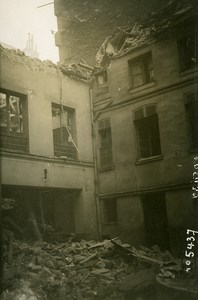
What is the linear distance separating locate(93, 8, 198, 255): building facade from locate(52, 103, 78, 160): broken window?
1.50ft

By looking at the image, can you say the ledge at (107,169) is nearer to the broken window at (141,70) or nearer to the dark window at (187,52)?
the broken window at (141,70)

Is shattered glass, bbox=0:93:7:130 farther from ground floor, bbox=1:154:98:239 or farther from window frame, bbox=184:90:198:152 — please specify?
window frame, bbox=184:90:198:152

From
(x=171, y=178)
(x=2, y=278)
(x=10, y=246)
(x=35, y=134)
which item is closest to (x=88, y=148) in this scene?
(x=35, y=134)

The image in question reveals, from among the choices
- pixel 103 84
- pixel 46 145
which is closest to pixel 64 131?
pixel 46 145

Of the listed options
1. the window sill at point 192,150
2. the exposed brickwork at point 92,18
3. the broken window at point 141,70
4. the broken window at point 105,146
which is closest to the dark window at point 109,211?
the broken window at point 105,146

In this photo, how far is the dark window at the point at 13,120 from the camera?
5.02 m

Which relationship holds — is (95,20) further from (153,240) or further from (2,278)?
(2,278)

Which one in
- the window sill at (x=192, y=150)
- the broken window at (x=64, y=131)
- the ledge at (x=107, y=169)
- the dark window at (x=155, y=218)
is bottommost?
the dark window at (x=155, y=218)

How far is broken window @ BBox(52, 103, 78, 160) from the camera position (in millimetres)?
5262

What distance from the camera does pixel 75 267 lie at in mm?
4547

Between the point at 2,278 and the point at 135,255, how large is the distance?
178 centimetres

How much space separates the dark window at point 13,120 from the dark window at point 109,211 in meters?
1.64

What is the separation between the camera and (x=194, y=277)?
350 cm

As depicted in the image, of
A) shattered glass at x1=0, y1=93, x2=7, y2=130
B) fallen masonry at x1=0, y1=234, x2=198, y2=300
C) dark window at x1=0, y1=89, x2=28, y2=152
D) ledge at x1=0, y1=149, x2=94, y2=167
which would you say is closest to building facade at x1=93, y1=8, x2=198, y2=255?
fallen masonry at x1=0, y1=234, x2=198, y2=300
